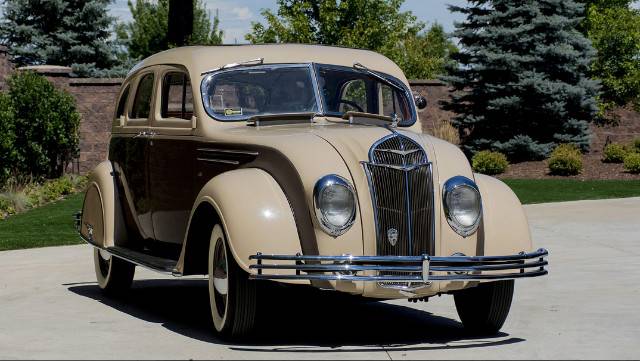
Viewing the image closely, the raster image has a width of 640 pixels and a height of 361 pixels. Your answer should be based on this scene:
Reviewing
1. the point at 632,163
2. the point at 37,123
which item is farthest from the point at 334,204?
the point at 632,163

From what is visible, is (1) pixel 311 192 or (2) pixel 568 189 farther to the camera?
(2) pixel 568 189

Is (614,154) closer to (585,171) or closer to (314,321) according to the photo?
(585,171)

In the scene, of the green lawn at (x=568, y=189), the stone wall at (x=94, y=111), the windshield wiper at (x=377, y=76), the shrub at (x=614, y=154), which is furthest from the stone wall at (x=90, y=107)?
the windshield wiper at (x=377, y=76)

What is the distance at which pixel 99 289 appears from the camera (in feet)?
38.2

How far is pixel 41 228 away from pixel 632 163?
15.0 m

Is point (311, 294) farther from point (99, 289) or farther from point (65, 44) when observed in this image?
point (65, 44)

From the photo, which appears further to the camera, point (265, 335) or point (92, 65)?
point (92, 65)

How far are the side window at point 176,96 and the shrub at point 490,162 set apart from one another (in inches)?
756

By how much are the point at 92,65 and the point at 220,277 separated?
32278 mm

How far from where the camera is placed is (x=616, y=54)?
133ft

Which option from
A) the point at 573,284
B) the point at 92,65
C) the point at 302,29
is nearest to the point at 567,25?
the point at 302,29

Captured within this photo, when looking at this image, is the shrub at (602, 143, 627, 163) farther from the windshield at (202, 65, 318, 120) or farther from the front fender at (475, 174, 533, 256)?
the front fender at (475, 174, 533, 256)

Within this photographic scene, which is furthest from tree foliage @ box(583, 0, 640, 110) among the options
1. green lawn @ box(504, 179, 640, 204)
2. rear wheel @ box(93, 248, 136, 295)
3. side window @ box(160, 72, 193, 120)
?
side window @ box(160, 72, 193, 120)

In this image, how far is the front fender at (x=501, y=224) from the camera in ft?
27.5
